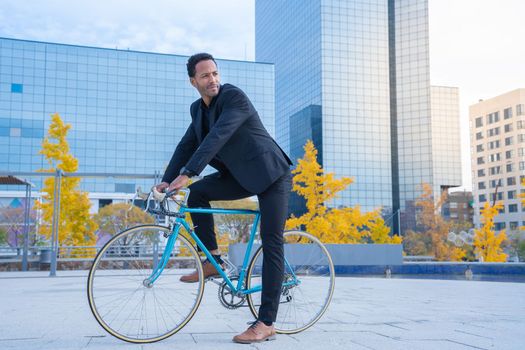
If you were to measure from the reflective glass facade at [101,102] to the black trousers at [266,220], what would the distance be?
59303 mm

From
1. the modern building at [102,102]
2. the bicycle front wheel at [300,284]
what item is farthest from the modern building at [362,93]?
the bicycle front wheel at [300,284]

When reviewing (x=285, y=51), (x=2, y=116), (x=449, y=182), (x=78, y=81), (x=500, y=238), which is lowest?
(x=500, y=238)

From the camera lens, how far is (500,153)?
318ft

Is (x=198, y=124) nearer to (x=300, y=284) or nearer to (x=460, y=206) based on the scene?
(x=300, y=284)

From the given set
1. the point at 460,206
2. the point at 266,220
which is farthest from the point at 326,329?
the point at 460,206

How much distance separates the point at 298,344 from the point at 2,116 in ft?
214

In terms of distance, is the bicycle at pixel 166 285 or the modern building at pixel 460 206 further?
the modern building at pixel 460 206

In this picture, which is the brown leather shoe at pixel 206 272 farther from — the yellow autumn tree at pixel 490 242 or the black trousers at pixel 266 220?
the yellow autumn tree at pixel 490 242

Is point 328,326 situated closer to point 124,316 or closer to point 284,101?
point 124,316

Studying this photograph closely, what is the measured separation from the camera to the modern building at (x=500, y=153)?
3553 inches

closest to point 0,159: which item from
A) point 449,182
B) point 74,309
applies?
point 74,309

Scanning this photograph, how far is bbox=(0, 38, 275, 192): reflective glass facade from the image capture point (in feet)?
198

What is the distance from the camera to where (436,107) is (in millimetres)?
98500

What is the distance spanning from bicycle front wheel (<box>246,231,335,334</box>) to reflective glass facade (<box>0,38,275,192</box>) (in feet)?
194
